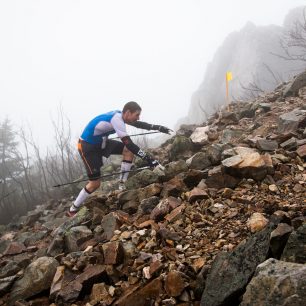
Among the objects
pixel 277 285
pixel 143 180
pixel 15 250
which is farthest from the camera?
pixel 143 180

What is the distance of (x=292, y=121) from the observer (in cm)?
511

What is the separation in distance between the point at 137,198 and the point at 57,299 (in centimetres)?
199

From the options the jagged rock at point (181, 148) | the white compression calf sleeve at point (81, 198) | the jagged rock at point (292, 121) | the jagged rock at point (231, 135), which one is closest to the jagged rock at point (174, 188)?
the white compression calf sleeve at point (81, 198)

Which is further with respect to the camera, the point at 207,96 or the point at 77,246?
the point at 207,96

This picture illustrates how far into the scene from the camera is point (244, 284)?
2.16 m

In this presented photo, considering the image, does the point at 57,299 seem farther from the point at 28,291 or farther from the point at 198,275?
the point at 198,275

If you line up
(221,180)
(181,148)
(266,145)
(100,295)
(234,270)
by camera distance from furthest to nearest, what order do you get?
(181,148) < (266,145) < (221,180) < (100,295) < (234,270)

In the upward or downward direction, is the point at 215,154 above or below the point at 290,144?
above

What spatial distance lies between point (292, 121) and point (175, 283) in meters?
3.88

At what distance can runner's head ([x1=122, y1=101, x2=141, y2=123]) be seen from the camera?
5543mm

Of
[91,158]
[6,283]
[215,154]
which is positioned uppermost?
[91,158]

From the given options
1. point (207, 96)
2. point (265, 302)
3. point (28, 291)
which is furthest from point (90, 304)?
point (207, 96)

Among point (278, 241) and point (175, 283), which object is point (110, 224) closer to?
point (175, 283)

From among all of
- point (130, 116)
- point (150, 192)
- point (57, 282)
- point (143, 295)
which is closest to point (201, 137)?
point (130, 116)
